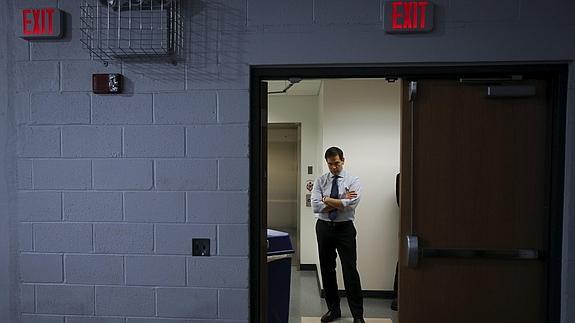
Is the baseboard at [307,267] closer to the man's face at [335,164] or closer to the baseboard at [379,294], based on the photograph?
the baseboard at [379,294]

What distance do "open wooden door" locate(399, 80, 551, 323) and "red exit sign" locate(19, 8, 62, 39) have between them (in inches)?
74.2

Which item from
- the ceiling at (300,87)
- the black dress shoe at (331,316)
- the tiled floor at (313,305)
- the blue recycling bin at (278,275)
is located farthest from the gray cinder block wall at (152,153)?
the ceiling at (300,87)

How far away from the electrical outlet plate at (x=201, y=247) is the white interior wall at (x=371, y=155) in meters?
2.27

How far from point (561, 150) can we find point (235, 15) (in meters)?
1.79

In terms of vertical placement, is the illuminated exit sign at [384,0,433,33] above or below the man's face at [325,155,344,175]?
above

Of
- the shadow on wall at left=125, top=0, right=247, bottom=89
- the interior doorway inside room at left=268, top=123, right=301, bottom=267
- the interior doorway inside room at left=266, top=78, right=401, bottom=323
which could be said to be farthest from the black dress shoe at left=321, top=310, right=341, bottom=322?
the shadow on wall at left=125, top=0, right=247, bottom=89

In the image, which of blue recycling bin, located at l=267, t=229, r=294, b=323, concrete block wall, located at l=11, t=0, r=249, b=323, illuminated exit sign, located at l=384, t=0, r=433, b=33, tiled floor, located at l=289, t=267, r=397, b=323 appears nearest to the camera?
illuminated exit sign, located at l=384, t=0, r=433, b=33

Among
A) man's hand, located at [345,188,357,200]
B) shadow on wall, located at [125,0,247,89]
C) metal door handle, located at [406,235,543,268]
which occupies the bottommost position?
metal door handle, located at [406,235,543,268]

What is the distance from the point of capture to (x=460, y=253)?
1.96m

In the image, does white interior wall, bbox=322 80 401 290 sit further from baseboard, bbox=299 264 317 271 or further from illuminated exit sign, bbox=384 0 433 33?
illuminated exit sign, bbox=384 0 433 33

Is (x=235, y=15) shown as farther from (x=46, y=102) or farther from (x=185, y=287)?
(x=185, y=287)

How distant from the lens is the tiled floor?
3.57m

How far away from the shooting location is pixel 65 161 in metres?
1.99

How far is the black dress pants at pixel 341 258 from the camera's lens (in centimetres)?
331
